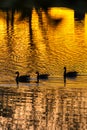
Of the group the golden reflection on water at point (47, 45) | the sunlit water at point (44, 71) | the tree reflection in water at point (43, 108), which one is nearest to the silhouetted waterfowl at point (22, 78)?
the sunlit water at point (44, 71)

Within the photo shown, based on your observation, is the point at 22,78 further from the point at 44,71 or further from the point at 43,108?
the point at 43,108

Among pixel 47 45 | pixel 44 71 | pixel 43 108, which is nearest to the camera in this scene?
pixel 43 108

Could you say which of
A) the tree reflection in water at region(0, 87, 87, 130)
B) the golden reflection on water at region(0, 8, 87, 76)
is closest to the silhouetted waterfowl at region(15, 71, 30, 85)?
the tree reflection in water at region(0, 87, 87, 130)

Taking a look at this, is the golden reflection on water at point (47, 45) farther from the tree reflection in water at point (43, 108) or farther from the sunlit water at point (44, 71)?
the tree reflection in water at point (43, 108)

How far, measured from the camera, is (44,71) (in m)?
62.6

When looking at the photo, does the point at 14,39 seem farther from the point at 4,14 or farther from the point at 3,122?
the point at 3,122

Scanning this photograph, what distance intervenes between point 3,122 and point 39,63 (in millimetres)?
26639

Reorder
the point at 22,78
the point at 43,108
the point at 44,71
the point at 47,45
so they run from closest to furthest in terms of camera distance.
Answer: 1. the point at 43,108
2. the point at 22,78
3. the point at 44,71
4. the point at 47,45

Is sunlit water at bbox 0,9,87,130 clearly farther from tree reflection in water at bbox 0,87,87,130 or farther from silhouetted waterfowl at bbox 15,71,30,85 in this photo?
silhouetted waterfowl at bbox 15,71,30,85

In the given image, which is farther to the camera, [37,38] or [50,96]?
[37,38]

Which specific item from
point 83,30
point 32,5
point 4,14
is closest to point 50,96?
point 83,30

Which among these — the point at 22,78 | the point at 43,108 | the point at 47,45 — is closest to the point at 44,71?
the point at 22,78

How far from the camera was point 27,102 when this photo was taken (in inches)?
1844

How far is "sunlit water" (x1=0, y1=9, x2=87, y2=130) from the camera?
42.6 meters
